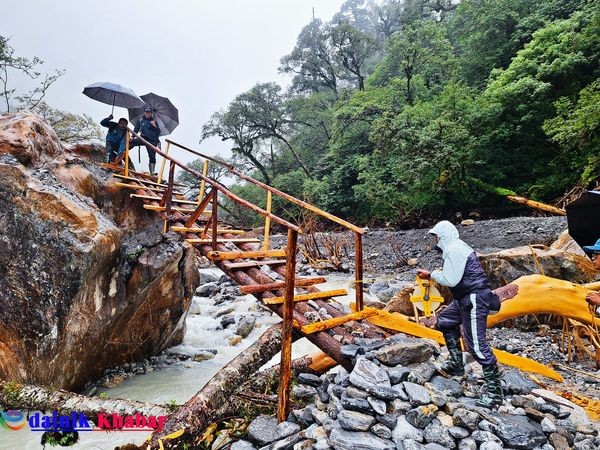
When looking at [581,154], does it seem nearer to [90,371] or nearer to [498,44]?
[498,44]

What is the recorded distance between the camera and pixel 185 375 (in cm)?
621

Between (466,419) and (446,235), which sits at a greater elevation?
(446,235)

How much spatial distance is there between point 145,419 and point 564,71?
18.1 meters

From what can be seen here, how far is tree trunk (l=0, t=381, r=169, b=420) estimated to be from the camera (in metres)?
3.61

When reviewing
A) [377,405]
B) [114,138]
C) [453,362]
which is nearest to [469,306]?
[453,362]

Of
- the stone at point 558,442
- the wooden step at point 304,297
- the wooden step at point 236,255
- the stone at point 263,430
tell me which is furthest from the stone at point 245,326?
the stone at point 558,442

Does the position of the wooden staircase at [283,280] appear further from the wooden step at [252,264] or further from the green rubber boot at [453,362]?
the green rubber boot at [453,362]

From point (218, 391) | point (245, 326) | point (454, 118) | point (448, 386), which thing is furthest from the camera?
point (454, 118)

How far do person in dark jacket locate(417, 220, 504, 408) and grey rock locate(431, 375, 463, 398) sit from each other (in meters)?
0.16

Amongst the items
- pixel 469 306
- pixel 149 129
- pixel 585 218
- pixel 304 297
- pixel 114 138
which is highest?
pixel 149 129

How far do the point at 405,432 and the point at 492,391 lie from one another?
91cm

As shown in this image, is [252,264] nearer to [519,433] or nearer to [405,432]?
[405,432]

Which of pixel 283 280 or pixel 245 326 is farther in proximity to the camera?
pixel 245 326

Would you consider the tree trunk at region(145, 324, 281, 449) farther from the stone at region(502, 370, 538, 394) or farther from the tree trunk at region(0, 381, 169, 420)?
the stone at region(502, 370, 538, 394)
